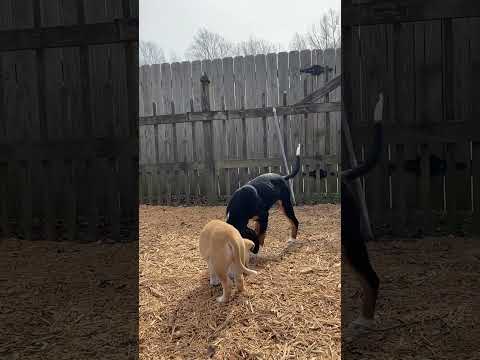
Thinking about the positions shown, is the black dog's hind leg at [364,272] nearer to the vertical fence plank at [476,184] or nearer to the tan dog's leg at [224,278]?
the vertical fence plank at [476,184]

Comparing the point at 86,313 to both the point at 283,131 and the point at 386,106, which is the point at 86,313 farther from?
the point at 283,131

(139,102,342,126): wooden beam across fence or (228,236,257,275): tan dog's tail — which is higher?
(139,102,342,126): wooden beam across fence

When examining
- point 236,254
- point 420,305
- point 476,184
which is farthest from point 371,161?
point 236,254

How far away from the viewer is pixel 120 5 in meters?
2.42

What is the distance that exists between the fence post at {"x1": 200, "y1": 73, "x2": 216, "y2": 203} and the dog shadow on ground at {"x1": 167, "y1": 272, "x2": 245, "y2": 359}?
3.50 metres

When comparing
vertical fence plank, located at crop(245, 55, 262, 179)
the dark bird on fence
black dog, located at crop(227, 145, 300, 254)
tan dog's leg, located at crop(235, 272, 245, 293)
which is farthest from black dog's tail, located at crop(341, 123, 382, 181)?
the dark bird on fence

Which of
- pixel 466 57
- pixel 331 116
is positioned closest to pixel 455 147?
pixel 466 57

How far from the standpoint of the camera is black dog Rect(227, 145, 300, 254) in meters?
2.32

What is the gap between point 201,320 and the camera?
167 cm

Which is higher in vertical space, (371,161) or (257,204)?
(371,161)

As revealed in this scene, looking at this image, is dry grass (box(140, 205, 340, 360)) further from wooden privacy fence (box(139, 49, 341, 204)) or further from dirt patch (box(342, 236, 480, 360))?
wooden privacy fence (box(139, 49, 341, 204))

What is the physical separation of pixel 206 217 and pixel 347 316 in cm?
380

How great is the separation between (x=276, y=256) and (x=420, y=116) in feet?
5.47

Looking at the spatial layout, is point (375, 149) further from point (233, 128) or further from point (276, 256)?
point (233, 128)
